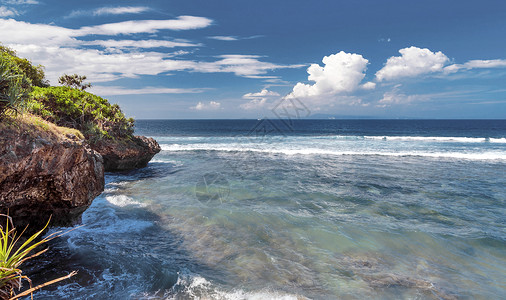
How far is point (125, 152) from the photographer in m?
17.6

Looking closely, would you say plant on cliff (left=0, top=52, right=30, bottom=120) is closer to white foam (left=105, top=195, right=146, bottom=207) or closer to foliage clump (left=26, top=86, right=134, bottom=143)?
white foam (left=105, top=195, right=146, bottom=207)

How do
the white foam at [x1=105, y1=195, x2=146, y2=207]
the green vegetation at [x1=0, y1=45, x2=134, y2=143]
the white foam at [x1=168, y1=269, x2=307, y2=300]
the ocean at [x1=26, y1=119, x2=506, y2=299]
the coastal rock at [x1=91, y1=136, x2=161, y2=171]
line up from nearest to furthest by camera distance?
1. the white foam at [x1=168, y1=269, x2=307, y2=300]
2. the ocean at [x1=26, y1=119, x2=506, y2=299]
3. the white foam at [x1=105, y1=195, x2=146, y2=207]
4. the green vegetation at [x1=0, y1=45, x2=134, y2=143]
5. the coastal rock at [x1=91, y1=136, x2=161, y2=171]

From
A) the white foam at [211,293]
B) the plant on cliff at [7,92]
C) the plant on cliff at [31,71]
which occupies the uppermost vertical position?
the plant on cliff at [31,71]

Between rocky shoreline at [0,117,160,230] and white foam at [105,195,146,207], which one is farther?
white foam at [105,195,146,207]

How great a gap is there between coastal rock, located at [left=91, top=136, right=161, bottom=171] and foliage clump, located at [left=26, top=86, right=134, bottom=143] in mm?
534

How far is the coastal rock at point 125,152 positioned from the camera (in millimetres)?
16727

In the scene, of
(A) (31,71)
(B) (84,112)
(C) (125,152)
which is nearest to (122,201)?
(C) (125,152)

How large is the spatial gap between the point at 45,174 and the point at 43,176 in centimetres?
7

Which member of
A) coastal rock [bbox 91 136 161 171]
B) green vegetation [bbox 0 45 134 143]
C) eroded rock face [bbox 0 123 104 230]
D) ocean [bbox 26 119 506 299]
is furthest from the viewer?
coastal rock [bbox 91 136 161 171]

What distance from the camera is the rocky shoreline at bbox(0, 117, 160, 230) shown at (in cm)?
585

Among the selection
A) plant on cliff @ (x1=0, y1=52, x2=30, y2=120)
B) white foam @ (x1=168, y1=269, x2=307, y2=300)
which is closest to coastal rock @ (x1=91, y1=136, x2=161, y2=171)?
plant on cliff @ (x1=0, y1=52, x2=30, y2=120)

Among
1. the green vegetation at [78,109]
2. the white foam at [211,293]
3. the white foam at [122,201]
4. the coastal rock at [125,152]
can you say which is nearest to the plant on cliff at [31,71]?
the green vegetation at [78,109]

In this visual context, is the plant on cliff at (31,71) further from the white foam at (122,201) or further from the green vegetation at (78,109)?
the white foam at (122,201)

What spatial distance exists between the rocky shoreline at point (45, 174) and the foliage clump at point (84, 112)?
7045mm
